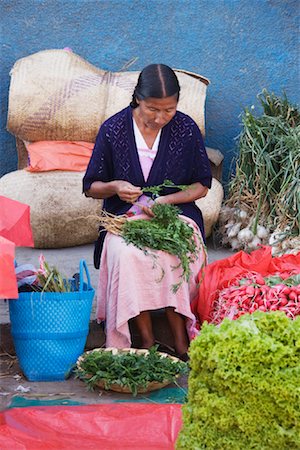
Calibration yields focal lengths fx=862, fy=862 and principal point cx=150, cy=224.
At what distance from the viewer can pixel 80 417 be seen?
12.3ft

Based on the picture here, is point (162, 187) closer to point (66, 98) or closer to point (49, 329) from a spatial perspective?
point (49, 329)

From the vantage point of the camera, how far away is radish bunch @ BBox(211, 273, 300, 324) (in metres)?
4.55

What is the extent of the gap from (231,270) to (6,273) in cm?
146

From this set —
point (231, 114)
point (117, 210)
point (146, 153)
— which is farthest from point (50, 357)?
point (231, 114)

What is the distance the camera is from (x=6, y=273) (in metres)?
3.96

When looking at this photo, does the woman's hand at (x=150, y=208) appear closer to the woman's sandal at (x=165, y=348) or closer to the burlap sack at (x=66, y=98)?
the woman's sandal at (x=165, y=348)

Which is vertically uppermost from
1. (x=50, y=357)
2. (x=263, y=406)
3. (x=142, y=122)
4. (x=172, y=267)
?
(x=142, y=122)

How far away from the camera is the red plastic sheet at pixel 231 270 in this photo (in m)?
4.82

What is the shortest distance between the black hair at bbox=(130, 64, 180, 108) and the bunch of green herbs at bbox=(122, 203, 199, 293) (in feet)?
1.96

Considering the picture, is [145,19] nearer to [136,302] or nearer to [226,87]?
[226,87]

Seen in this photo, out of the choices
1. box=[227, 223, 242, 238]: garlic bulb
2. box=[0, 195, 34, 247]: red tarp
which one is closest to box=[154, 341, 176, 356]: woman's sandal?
box=[0, 195, 34, 247]: red tarp

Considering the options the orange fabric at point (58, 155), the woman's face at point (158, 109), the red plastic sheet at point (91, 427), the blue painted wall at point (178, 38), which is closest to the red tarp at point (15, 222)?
the woman's face at point (158, 109)

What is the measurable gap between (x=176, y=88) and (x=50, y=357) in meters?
1.54

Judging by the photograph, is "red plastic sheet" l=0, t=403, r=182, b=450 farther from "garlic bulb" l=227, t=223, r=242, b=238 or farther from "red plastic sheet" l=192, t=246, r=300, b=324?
"garlic bulb" l=227, t=223, r=242, b=238
